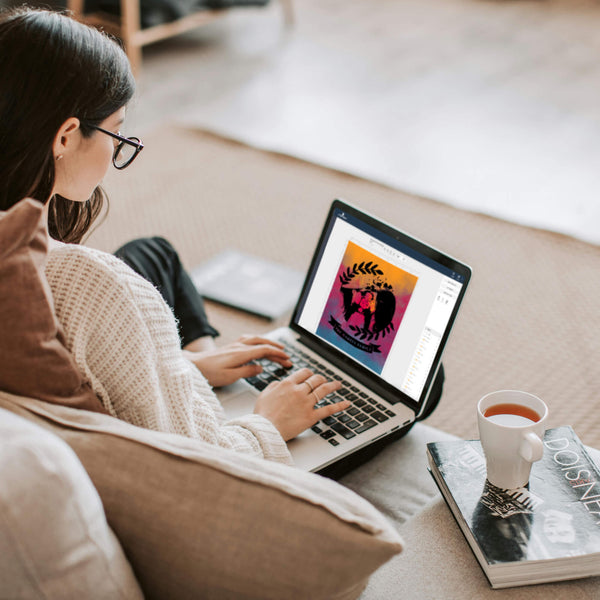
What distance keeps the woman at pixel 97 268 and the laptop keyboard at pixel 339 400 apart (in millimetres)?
35

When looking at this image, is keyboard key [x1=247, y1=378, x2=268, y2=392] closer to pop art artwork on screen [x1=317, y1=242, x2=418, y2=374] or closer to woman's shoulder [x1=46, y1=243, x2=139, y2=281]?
pop art artwork on screen [x1=317, y1=242, x2=418, y2=374]

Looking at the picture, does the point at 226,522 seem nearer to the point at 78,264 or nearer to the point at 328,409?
the point at 78,264

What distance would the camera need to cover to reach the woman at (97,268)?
872 mm

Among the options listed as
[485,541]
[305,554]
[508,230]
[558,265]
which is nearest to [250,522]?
[305,554]

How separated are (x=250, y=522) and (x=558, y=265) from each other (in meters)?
1.56

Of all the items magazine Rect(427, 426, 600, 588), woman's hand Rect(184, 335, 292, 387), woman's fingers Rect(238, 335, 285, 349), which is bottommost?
woman's hand Rect(184, 335, 292, 387)

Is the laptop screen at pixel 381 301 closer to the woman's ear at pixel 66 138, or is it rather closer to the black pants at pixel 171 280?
the black pants at pixel 171 280

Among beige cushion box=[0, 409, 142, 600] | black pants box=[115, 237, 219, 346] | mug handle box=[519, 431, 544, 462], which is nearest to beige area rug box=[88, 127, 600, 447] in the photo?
black pants box=[115, 237, 219, 346]

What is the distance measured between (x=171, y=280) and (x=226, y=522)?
894 mm

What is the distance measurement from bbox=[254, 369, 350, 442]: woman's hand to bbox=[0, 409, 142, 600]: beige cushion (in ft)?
1.49

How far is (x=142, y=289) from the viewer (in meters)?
0.91

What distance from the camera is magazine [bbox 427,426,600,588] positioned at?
33.2 inches

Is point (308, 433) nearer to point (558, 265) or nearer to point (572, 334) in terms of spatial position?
point (572, 334)

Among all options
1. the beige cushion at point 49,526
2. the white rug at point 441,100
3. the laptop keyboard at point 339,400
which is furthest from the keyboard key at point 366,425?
the white rug at point 441,100
